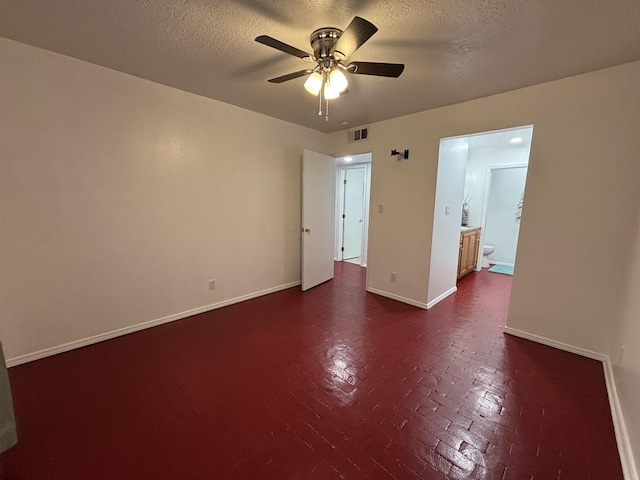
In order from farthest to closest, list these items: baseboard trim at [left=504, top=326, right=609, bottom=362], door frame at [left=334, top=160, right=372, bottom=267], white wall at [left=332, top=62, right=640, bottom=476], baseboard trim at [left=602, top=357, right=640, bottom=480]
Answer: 1. door frame at [left=334, top=160, right=372, bottom=267]
2. baseboard trim at [left=504, top=326, right=609, bottom=362]
3. white wall at [left=332, top=62, right=640, bottom=476]
4. baseboard trim at [left=602, top=357, right=640, bottom=480]

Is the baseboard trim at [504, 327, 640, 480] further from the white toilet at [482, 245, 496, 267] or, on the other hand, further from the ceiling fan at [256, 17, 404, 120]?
the white toilet at [482, 245, 496, 267]

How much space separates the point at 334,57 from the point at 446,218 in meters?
2.55

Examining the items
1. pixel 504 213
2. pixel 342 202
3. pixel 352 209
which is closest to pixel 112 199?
pixel 342 202

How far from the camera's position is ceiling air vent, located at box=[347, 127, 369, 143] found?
3751mm

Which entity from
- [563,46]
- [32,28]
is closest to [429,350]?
[563,46]

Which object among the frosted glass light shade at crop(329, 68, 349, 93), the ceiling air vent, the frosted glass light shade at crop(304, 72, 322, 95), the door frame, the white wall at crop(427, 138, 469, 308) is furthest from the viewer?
the door frame

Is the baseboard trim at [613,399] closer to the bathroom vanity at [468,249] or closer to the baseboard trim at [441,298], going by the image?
the baseboard trim at [441,298]

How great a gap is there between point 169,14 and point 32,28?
1034mm

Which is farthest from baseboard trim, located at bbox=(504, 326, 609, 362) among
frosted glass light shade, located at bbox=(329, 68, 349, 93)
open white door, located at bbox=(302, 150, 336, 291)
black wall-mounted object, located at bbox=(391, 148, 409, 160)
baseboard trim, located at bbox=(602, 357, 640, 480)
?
frosted glass light shade, located at bbox=(329, 68, 349, 93)

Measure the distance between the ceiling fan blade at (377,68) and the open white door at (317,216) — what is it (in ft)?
6.74

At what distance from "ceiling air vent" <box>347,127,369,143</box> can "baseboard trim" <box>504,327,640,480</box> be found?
117 inches

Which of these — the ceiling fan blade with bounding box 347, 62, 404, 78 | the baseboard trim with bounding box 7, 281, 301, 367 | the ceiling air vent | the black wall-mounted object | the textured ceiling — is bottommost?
the baseboard trim with bounding box 7, 281, 301, 367

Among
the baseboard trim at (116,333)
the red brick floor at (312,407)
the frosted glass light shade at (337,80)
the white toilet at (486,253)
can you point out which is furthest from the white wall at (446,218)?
the baseboard trim at (116,333)

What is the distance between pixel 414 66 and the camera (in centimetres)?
212
